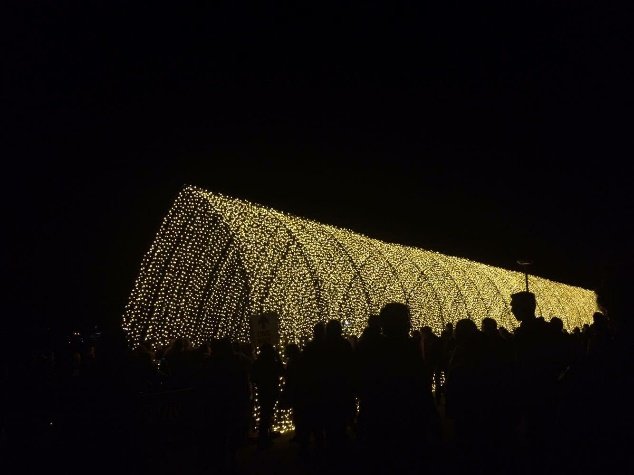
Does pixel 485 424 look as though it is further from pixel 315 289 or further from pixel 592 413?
pixel 315 289

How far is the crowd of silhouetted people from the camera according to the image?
2297 mm

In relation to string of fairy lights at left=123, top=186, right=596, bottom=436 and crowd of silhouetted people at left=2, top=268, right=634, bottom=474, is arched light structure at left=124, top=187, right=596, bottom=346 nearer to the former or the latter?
string of fairy lights at left=123, top=186, right=596, bottom=436

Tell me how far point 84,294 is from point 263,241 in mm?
26483

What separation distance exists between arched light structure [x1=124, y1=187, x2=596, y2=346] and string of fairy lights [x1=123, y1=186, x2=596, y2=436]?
0.02 metres

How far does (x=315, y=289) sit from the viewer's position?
37.1 feet

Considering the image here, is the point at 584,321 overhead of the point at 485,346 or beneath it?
overhead

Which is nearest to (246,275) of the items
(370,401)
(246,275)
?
(246,275)

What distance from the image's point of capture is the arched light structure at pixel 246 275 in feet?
33.2

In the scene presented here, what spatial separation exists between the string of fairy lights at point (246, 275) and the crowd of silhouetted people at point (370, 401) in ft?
2.89

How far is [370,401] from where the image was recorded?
14.9 feet

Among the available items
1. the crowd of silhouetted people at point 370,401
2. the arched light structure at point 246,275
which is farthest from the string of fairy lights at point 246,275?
the crowd of silhouetted people at point 370,401

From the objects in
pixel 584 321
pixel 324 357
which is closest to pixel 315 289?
pixel 324 357

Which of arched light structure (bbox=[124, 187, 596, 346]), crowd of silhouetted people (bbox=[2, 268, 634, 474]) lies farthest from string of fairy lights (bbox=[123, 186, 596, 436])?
crowd of silhouetted people (bbox=[2, 268, 634, 474])

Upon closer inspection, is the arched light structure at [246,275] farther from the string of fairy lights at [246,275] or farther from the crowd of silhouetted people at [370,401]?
the crowd of silhouetted people at [370,401]
